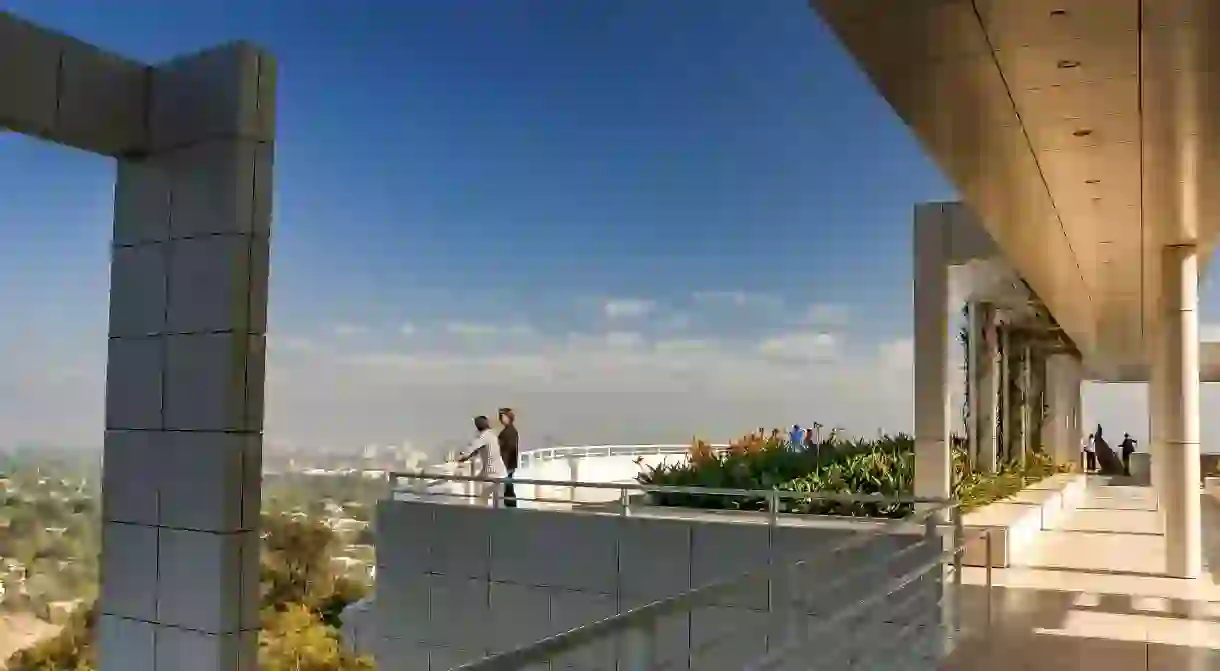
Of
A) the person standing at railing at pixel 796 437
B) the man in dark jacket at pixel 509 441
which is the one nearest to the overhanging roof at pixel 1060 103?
the man in dark jacket at pixel 509 441

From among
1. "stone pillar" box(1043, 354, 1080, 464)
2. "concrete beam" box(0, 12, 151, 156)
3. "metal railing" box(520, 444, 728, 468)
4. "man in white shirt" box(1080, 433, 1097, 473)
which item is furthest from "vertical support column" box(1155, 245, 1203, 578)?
"man in white shirt" box(1080, 433, 1097, 473)

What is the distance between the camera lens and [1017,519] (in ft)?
39.8

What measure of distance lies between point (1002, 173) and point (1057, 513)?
33.8 feet

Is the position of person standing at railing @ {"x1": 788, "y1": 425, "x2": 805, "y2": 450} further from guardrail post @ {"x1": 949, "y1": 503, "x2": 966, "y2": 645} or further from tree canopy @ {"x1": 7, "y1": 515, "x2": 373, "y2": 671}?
guardrail post @ {"x1": 949, "y1": 503, "x2": 966, "y2": 645}

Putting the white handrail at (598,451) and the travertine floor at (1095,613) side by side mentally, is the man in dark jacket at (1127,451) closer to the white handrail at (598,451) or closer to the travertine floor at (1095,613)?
the white handrail at (598,451)

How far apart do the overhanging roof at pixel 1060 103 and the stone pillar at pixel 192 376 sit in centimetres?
267

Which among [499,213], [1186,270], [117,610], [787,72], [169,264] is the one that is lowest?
[117,610]

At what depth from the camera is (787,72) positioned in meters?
45.9

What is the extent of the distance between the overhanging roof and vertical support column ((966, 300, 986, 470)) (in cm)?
1011

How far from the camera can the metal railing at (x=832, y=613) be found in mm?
2789

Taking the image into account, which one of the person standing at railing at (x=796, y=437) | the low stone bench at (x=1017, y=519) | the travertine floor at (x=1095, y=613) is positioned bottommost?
the travertine floor at (x=1095, y=613)

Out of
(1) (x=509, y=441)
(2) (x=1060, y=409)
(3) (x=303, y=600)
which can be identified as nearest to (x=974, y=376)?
(1) (x=509, y=441)

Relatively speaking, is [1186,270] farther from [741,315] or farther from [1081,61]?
[741,315]

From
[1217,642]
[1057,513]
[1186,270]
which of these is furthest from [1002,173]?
[1057,513]
